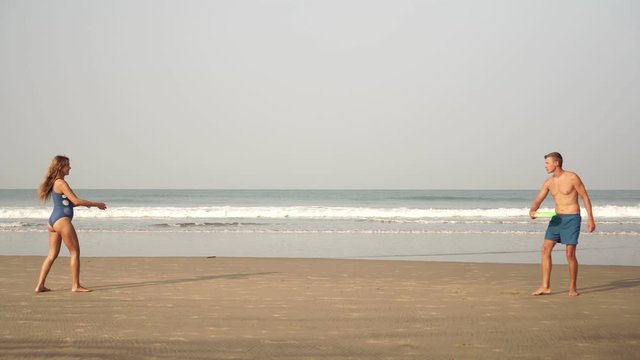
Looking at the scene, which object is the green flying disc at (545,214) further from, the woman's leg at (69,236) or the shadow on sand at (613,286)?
the woman's leg at (69,236)

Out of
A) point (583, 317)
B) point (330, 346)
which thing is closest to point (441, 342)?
point (330, 346)

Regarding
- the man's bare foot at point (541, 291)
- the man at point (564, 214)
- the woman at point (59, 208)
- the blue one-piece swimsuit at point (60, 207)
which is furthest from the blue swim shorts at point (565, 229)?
the blue one-piece swimsuit at point (60, 207)

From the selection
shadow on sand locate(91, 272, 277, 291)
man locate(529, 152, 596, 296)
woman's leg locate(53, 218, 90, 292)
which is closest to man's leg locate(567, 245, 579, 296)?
man locate(529, 152, 596, 296)

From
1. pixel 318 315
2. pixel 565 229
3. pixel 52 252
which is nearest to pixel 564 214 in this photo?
pixel 565 229

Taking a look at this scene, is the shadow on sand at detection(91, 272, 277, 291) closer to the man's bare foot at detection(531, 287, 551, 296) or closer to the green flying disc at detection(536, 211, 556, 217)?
the man's bare foot at detection(531, 287, 551, 296)

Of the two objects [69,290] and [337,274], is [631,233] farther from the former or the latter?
[69,290]

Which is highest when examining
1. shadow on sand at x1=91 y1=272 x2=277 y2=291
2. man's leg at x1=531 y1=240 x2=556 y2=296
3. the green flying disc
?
the green flying disc

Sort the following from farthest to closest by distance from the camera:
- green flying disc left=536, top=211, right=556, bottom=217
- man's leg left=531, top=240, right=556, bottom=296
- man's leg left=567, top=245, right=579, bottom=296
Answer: man's leg left=531, top=240, right=556, bottom=296, man's leg left=567, top=245, right=579, bottom=296, green flying disc left=536, top=211, right=556, bottom=217

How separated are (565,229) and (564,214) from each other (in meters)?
0.20

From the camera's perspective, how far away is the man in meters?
8.81

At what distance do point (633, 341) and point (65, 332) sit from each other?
16.9 feet

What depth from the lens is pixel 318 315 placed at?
24.2 feet

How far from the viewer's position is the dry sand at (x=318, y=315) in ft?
18.8

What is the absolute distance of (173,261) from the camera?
44.4 feet
